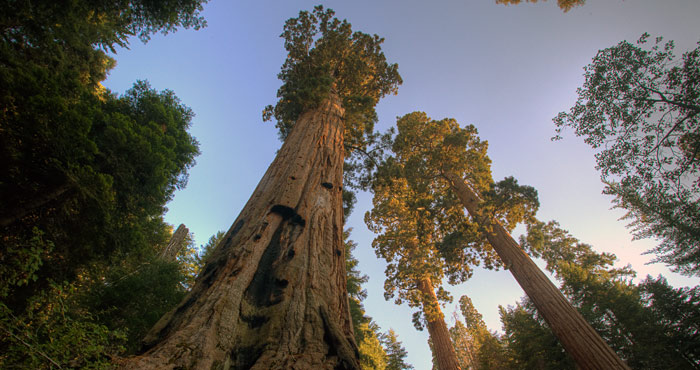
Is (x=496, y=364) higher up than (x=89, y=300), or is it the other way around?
(x=496, y=364)

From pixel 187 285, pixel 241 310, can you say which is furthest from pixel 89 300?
pixel 241 310

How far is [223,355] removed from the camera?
146cm

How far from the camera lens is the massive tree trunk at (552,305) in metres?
5.07

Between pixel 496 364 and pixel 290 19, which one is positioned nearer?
pixel 290 19

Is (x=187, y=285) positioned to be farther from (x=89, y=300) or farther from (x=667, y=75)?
(x=667, y=75)

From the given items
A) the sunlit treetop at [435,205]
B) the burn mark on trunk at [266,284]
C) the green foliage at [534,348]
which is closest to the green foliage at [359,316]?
the sunlit treetop at [435,205]

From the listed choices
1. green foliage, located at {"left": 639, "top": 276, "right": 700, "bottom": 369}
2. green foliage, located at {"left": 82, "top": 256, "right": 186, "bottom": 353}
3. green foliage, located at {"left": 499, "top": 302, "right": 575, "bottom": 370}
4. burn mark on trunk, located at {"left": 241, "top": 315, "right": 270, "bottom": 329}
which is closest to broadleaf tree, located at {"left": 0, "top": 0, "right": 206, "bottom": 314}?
green foliage, located at {"left": 82, "top": 256, "right": 186, "bottom": 353}

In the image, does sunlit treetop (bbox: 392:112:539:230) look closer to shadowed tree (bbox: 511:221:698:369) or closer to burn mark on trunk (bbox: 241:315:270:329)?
shadowed tree (bbox: 511:221:698:369)

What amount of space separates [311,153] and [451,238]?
692 centimetres

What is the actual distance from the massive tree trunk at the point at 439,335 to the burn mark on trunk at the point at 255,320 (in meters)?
9.17

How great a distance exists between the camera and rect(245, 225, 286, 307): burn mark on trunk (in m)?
1.98

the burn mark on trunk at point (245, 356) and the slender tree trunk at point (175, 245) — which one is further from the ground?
the slender tree trunk at point (175, 245)

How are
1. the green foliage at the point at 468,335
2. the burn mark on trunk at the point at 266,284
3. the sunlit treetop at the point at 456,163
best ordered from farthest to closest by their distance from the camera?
the green foliage at the point at 468,335
the sunlit treetop at the point at 456,163
the burn mark on trunk at the point at 266,284

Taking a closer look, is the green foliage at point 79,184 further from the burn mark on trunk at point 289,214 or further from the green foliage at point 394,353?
the green foliage at point 394,353
